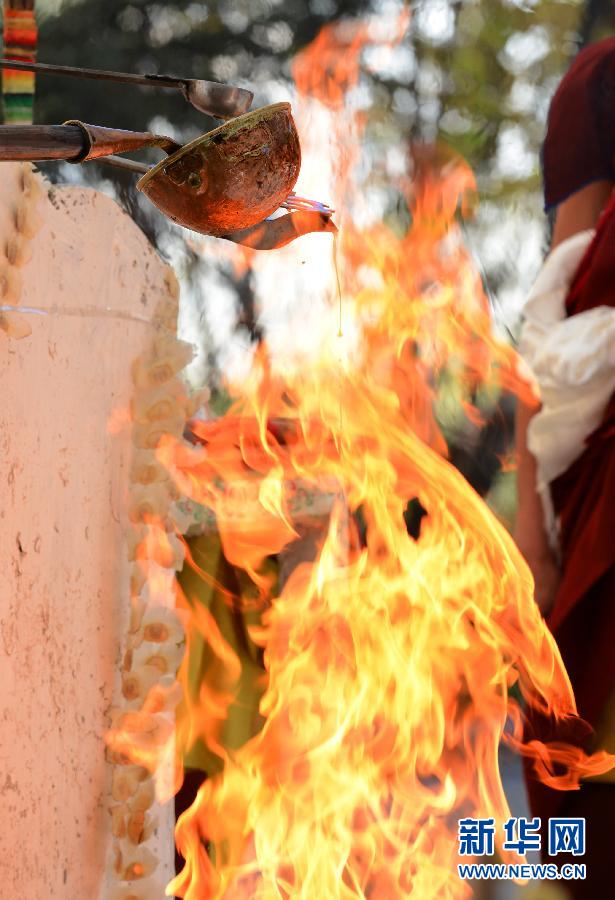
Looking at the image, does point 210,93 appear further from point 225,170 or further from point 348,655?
point 348,655

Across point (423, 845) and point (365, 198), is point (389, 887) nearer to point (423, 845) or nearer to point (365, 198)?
point (423, 845)

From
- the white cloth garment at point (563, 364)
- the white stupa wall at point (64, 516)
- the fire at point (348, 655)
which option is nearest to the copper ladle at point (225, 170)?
the white stupa wall at point (64, 516)

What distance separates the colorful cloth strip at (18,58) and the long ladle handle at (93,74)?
2.65ft

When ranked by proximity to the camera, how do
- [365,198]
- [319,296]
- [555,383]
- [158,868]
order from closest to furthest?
[158,868] < [555,383] < [319,296] < [365,198]

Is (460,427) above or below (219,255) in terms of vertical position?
below

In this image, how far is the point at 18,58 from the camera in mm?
1430

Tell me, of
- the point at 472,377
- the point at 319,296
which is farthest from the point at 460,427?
the point at 319,296

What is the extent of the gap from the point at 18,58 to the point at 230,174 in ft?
3.22

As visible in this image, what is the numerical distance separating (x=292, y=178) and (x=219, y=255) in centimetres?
223

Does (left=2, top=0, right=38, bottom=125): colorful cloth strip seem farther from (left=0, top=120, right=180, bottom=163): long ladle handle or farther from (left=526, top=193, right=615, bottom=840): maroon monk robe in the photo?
(left=526, top=193, right=615, bottom=840): maroon monk robe

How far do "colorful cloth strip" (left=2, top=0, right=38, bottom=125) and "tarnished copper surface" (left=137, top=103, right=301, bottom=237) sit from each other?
35.1 inches

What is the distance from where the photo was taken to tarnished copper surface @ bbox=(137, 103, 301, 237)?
610mm

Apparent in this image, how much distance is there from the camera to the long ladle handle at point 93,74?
59cm

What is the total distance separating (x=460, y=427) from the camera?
2969 mm
